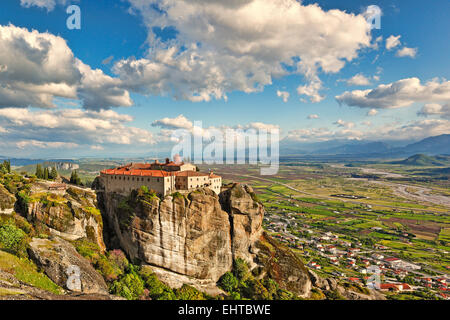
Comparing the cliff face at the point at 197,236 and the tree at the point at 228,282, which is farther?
the tree at the point at 228,282

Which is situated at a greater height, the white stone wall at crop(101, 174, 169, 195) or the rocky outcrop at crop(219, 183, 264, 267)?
the white stone wall at crop(101, 174, 169, 195)

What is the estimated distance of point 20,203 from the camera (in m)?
47.4

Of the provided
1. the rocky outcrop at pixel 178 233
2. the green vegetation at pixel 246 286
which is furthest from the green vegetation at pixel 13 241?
the green vegetation at pixel 246 286

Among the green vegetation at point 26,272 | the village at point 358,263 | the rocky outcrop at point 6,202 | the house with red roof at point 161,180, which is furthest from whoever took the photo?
the village at point 358,263

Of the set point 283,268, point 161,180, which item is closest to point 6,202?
point 161,180

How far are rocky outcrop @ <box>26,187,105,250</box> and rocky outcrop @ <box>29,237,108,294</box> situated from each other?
267 inches

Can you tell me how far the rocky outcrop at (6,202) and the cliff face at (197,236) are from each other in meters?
16.6

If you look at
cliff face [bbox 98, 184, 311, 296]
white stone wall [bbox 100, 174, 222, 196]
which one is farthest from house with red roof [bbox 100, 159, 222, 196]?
cliff face [bbox 98, 184, 311, 296]

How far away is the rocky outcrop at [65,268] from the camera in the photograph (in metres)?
34.8

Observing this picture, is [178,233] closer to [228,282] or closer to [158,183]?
[158,183]

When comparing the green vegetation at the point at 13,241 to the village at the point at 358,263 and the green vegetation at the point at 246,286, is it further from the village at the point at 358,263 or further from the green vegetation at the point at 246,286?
the village at the point at 358,263

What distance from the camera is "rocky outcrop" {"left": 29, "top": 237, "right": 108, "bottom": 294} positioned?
114 ft

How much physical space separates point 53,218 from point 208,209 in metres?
29.6

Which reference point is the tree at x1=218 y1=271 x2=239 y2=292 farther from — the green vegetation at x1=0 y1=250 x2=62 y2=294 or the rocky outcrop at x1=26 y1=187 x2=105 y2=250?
the green vegetation at x1=0 y1=250 x2=62 y2=294
